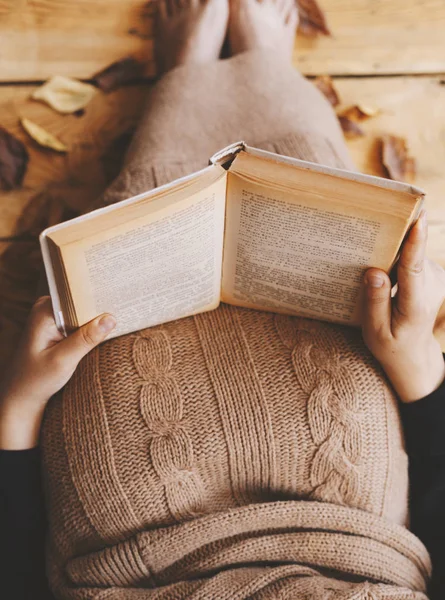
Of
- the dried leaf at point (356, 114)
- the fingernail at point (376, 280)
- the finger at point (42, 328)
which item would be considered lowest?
the finger at point (42, 328)

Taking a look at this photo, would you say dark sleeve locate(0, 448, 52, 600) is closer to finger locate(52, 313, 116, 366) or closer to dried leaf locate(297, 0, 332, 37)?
finger locate(52, 313, 116, 366)

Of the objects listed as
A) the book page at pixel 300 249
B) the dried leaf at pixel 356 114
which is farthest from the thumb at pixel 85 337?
the dried leaf at pixel 356 114

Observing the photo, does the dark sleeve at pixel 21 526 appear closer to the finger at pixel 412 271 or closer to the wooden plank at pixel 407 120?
the finger at pixel 412 271

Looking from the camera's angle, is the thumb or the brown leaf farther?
the brown leaf

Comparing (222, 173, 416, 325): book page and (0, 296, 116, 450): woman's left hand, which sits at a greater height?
(222, 173, 416, 325): book page

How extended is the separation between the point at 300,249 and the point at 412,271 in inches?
4.6

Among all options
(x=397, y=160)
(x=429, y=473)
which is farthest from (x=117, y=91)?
(x=429, y=473)

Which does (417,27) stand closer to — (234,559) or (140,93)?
(140,93)

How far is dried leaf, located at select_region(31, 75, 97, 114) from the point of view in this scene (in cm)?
99

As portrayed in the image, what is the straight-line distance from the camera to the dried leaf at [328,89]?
A: 1.02 metres

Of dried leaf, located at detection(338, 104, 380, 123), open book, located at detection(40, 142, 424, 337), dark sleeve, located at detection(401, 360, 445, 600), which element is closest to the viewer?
open book, located at detection(40, 142, 424, 337)

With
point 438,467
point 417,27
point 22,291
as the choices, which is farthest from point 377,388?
point 417,27

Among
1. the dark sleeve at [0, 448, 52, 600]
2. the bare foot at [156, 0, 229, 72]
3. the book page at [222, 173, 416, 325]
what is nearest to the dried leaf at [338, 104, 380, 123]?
the bare foot at [156, 0, 229, 72]

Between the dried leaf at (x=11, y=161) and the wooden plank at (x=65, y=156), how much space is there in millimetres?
10
